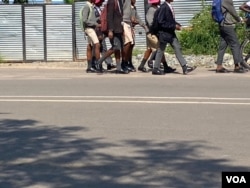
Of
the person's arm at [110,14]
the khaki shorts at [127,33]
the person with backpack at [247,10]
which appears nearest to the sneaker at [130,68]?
the khaki shorts at [127,33]

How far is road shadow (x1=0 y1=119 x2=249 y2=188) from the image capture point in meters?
7.08

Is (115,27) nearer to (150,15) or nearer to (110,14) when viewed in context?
(110,14)

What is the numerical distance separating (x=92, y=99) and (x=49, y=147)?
13.0 feet

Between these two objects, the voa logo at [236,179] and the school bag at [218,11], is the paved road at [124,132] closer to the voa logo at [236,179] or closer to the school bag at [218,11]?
the voa logo at [236,179]

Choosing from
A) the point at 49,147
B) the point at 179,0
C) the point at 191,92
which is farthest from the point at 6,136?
the point at 179,0

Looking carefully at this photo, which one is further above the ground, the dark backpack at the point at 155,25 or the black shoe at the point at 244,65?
the dark backpack at the point at 155,25

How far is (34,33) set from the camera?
22.0m

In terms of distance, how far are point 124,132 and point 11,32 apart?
43.0 ft

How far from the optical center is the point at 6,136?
31.0 feet

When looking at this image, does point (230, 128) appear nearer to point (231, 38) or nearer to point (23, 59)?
point (231, 38)

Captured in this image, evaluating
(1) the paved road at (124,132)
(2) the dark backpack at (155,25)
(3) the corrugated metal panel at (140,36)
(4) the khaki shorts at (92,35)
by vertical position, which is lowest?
(1) the paved road at (124,132)

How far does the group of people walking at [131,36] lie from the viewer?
629 inches

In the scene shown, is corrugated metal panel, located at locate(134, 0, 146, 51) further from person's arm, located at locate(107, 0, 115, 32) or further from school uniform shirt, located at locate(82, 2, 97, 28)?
person's arm, located at locate(107, 0, 115, 32)

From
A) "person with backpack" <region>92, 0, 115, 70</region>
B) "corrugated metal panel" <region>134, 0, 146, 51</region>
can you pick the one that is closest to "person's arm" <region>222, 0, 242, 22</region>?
"person with backpack" <region>92, 0, 115, 70</region>
